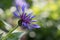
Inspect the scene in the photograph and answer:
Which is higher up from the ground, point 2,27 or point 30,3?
point 2,27

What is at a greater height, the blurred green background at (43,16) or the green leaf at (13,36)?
the green leaf at (13,36)

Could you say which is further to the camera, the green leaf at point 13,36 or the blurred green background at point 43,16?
the blurred green background at point 43,16

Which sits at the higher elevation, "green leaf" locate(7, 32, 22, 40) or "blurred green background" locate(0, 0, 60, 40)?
"green leaf" locate(7, 32, 22, 40)

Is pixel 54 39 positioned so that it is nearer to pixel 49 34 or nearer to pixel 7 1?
pixel 49 34

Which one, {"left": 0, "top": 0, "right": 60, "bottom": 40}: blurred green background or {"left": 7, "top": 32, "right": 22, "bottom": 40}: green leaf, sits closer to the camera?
{"left": 7, "top": 32, "right": 22, "bottom": 40}: green leaf

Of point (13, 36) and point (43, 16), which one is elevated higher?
point (13, 36)

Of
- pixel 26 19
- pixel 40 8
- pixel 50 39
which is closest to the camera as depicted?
pixel 26 19

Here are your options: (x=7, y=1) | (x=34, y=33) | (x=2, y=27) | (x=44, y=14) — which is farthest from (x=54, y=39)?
(x=2, y=27)

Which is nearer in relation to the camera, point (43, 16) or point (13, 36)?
point (13, 36)
